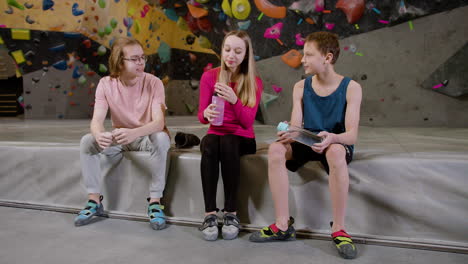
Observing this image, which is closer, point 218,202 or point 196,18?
point 218,202

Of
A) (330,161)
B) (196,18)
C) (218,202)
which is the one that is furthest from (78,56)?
(330,161)

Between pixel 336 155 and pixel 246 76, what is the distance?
0.52m

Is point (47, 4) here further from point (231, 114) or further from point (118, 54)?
point (231, 114)

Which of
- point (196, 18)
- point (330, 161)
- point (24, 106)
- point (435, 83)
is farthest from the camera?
point (24, 106)

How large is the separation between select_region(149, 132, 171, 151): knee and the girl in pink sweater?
0.18m

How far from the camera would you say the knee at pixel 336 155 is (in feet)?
4.49

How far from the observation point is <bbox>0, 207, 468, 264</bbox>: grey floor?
1265 millimetres

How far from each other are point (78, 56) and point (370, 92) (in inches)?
141

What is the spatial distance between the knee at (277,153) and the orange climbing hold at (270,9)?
203 centimetres

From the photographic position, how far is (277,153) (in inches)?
57.9

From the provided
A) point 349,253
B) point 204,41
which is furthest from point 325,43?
point 204,41

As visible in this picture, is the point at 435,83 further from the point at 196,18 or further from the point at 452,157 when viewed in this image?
the point at 196,18

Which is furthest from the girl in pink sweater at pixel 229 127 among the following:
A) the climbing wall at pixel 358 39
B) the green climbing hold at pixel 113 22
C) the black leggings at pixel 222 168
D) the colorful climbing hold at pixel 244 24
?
the green climbing hold at pixel 113 22

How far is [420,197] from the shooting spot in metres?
1.44
